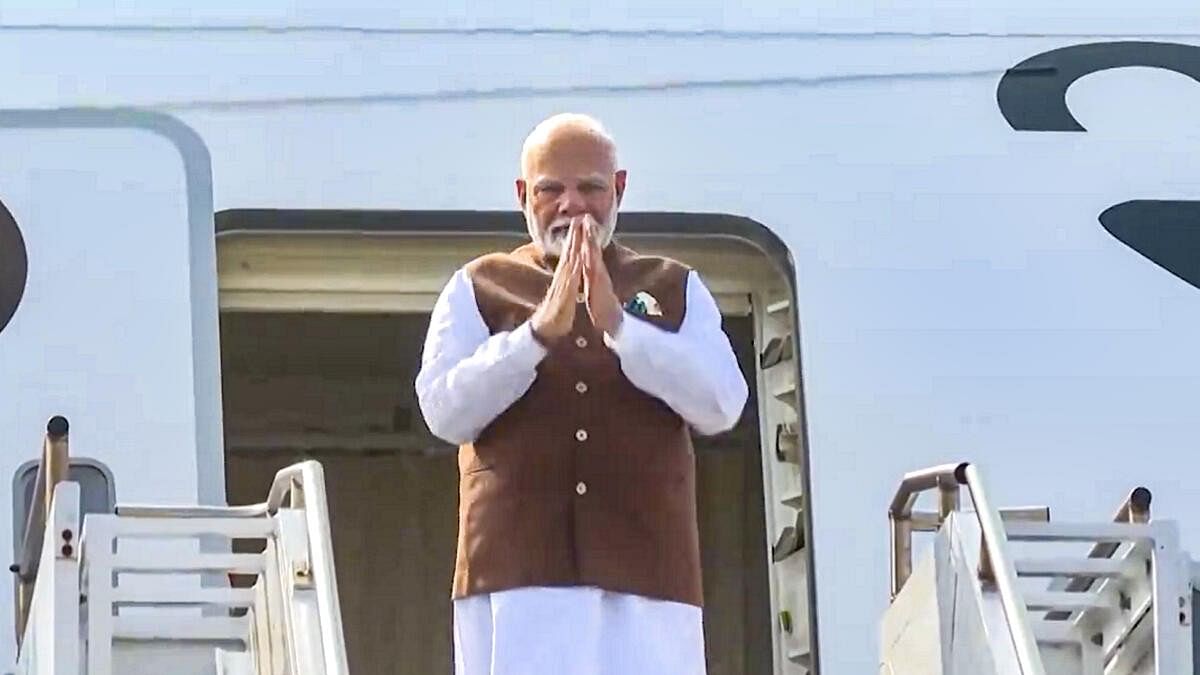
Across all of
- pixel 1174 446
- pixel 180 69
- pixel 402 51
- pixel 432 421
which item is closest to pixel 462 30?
pixel 402 51

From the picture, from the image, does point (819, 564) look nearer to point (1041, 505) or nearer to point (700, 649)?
point (1041, 505)

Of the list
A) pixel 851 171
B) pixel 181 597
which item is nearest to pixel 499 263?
pixel 181 597

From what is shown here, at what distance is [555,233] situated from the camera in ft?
10.7

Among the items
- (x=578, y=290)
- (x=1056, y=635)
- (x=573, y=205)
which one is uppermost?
(x=573, y=205)

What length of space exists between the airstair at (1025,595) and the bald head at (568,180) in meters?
1.02

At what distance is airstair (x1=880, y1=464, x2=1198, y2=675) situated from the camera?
3.88 m

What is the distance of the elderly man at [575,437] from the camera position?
125 inches

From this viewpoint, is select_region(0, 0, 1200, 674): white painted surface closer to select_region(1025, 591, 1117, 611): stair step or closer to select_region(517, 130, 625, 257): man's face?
select_region(1025, 591, 1117, 611): stair step

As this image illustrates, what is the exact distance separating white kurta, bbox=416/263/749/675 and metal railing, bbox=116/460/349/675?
0.42 meters

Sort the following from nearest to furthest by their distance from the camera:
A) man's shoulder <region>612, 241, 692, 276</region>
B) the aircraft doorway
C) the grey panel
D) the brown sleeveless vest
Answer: the brown sleeveless vest → man's shoulder <region>612, 241, 692, 276</region> → the grey panel → the aircraft doorway

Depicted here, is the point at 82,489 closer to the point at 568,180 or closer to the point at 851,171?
the point at 851,171

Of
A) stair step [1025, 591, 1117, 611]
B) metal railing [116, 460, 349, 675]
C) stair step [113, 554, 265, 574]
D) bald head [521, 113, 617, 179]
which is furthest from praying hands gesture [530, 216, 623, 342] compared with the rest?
stair step [1025, 591, 1117, 611]

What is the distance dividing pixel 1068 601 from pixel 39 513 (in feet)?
6.40

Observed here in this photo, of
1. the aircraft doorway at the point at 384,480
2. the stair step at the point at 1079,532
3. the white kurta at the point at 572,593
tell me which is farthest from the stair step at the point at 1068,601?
the aircraft doorway at the point at 384,480
